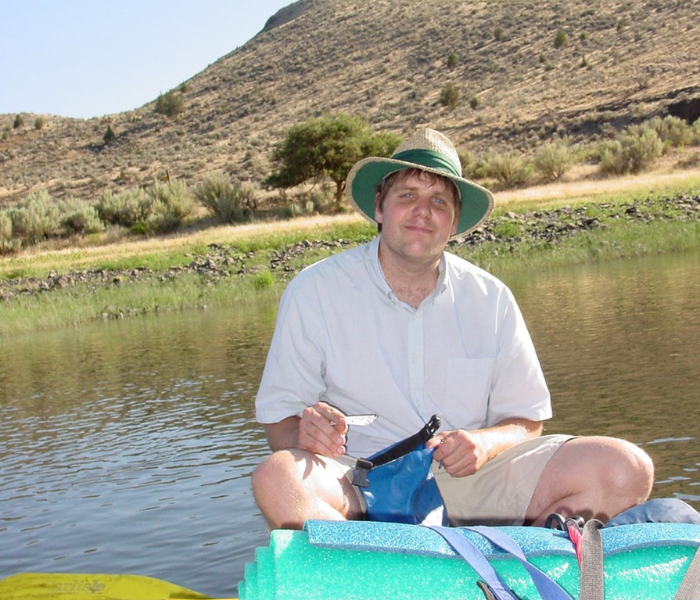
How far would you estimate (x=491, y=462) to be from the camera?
11.6 ft

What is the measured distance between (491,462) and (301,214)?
1161 inches

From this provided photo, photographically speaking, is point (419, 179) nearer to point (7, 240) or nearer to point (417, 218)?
point (417, 218)

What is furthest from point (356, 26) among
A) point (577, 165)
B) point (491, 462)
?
point (491, 462)

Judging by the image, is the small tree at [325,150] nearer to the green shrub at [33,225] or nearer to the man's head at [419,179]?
the green shrub at [33,225]

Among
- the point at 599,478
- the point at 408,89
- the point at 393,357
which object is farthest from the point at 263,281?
the point at 408,89

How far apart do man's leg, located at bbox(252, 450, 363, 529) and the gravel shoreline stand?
1850 cm

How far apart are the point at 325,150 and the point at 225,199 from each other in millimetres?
4801

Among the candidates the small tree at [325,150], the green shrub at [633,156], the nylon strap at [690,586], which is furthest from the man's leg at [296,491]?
the small tree at [325,150]

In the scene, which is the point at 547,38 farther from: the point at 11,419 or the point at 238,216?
the point at 11,419

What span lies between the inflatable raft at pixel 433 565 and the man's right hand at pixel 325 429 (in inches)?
32.0

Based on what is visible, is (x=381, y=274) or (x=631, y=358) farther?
(x=631, y=358)

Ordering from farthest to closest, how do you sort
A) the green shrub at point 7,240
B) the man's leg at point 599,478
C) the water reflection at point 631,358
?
the green shrub at point 7,240
the water reflection at point 631,358
the man's leg at point 599,478

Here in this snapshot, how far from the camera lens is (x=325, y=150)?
37031 mm

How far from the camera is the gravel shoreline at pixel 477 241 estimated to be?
2175 cm
